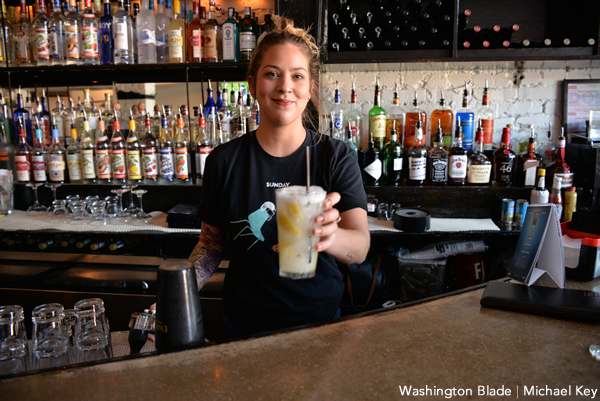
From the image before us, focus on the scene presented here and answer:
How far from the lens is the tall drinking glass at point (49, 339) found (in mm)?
970

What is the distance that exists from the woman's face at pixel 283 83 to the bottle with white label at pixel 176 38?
151 centimetres

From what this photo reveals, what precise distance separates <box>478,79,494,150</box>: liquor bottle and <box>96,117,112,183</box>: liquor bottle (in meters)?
2.30

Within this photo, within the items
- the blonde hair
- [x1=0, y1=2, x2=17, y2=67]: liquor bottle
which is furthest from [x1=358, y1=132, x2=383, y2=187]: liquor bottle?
[x1=0, y1=2, x2=17, y2=67]: liquor bottle

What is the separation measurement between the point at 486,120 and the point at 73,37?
2548 millimetres

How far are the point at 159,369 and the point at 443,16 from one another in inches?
92.2

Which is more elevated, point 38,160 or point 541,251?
point 38,160

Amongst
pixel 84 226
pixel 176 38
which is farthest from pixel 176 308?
pixel 176 38

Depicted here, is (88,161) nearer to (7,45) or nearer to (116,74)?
(116,74)

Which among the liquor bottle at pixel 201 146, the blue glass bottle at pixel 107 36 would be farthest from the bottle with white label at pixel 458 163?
the blue glass bottle at pixel 107 36

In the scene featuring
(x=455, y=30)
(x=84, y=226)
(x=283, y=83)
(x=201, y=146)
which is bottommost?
(x=84, y=226)

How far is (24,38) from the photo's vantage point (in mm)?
2828

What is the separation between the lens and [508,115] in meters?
2.80

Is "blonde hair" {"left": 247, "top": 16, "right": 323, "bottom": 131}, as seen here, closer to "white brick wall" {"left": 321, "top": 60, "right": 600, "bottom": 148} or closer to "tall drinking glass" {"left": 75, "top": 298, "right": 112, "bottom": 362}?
"tall drinking glass" {"left": 75, "top": 298, "right": 112, "bottom": 362}

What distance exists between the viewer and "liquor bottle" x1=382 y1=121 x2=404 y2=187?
2.54 m
